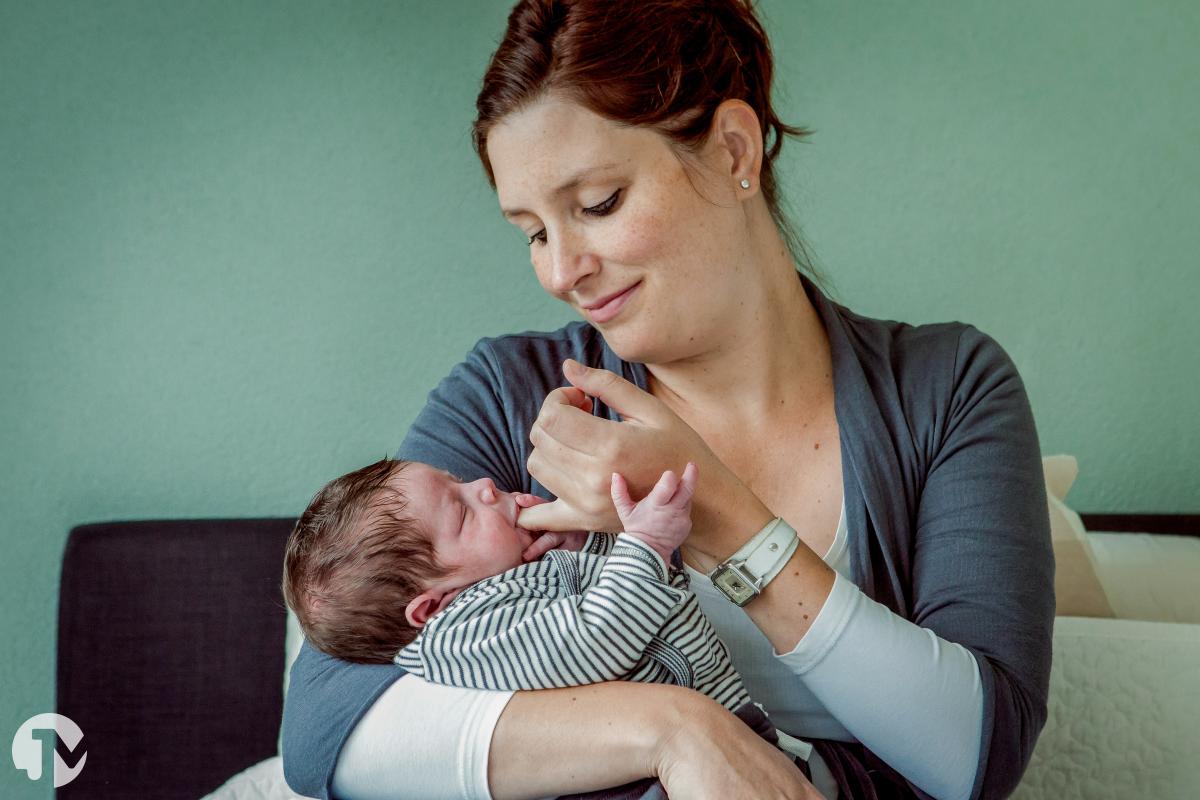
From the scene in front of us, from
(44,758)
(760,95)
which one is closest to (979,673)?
(760,95)

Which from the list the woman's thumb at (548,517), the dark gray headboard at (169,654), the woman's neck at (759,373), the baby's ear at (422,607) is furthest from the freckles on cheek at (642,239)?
the dark gray headboard at (169,654)

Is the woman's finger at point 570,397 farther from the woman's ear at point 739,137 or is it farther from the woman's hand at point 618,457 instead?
the woman's ear at point 739,137

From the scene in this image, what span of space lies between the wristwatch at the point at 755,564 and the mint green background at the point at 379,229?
1.33 metres

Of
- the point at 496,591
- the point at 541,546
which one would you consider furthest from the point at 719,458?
the point at 496,591

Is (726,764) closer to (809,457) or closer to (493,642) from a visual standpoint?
(493,642)

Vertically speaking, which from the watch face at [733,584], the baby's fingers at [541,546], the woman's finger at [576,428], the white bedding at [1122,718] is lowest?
the white bedding at [1122,718]

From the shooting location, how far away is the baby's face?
133 centimetres

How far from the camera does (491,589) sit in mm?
1297

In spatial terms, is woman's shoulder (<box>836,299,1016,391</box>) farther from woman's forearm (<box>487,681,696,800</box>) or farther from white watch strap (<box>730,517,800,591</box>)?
woman's forearm (<box>487,681,696,800</box>)

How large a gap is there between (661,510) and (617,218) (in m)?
0.41

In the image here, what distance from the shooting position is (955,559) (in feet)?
4.58

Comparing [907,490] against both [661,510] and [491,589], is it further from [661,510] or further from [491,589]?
[491,589]

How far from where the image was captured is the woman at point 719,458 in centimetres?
121

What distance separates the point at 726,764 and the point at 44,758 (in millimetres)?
1806
